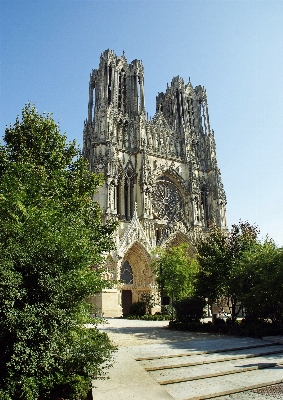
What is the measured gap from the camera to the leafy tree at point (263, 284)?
1312 centimetres

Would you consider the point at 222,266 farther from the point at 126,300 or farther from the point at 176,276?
the point at 126,300

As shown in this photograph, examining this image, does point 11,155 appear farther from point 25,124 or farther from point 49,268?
point 49,268

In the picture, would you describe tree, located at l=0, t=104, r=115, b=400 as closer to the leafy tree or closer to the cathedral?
the leafy tree

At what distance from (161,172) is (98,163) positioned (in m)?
7.87

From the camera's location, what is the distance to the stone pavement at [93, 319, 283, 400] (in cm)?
627

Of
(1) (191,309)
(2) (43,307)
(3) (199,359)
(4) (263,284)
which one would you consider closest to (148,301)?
(1) (191,309)

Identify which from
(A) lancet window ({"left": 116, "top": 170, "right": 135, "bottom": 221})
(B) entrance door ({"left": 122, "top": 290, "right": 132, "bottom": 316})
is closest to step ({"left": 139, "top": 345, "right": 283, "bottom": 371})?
(B) entrance door ({"left": 122, "top": 290, "right": 132, "bottom": 316})

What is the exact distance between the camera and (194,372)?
7832mm

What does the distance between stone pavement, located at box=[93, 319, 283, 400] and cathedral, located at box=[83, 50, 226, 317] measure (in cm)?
1631

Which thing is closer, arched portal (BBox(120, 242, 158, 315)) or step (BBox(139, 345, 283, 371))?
step (BBox(139, 345, 283, 371))

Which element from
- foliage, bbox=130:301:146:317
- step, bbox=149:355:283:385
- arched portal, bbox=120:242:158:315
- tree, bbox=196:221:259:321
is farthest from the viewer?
arched portal, bbox=120:242:158:315

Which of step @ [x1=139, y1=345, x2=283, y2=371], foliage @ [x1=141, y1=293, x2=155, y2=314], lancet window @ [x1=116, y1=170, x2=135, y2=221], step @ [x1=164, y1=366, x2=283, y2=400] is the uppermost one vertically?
lancet window @ [x1=116, y1=170, x2=135, y2=221]

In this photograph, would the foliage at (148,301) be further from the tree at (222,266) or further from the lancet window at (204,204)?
the lancet window at (204,204)

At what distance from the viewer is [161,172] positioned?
35.7m
